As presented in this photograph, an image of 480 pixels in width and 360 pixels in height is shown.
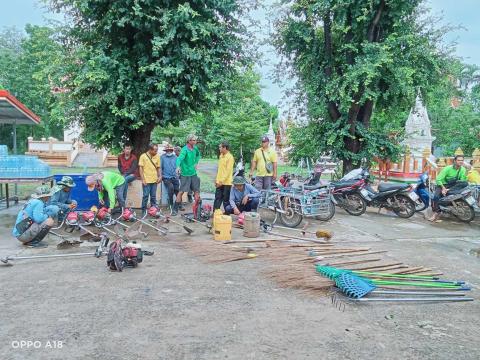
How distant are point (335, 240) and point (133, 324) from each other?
4.80 meters

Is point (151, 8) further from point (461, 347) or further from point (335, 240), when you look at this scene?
point (461, 347)

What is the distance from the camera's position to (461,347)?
367cm

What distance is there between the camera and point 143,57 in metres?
9.57

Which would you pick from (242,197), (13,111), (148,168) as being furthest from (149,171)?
(13,111)

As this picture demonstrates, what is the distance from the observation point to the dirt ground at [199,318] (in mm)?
3480

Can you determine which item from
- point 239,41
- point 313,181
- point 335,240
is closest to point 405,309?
point 335,240

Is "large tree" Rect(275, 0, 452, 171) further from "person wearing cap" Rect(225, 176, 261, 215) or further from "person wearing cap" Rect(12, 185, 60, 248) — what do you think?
"person wearing cap" Rect(12, 185, 60, 248)

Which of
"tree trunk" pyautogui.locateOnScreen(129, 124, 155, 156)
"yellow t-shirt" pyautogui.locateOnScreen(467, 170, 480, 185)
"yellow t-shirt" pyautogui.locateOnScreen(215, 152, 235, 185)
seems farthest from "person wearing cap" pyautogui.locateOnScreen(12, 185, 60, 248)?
"yellow t-shirt" pyautogui.locateOnScreen(467, 170, 480, 185)

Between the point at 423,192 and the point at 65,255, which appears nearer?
the point at 65,255

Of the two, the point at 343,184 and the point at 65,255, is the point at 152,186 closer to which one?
the point at 65,255

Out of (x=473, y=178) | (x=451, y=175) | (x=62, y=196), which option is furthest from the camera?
(x=473, y=178)

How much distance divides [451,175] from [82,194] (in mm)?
8791

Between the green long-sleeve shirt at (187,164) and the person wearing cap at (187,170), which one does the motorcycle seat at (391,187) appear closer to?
the person wearing cap at (187,170)

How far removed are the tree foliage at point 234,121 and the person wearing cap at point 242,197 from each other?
2.74m
